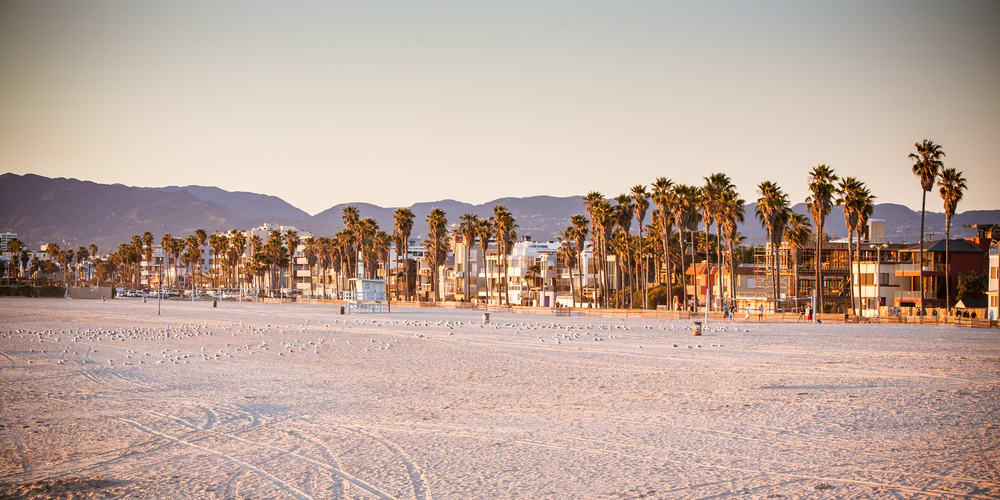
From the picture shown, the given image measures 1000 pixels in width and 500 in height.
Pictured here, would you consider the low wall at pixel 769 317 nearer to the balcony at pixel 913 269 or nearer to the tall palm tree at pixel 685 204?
the tall palm tree at pixel 685 204

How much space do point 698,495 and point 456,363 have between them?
1650 cm

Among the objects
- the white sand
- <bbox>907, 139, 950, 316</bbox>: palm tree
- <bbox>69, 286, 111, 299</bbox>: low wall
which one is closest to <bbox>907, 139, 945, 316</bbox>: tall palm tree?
<bbox>907, 139, 950, 316</bbox>: palm tree

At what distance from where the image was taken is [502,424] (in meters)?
14.6

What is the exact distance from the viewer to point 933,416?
15117 millimetres

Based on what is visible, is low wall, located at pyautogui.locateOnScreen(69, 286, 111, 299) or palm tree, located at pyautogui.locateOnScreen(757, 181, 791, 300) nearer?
palm tree, located at pyautogui.locateOnScreen(757, 181, 791, 300)

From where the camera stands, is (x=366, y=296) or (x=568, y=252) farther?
(x=568, y=252)

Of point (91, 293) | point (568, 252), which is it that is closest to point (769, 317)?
point (568, 252)

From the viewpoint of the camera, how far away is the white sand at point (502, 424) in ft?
34.2

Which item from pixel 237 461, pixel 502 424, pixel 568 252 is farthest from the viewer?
pixel 568 252

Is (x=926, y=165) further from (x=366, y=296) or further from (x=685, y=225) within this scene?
(x=366, y=296)

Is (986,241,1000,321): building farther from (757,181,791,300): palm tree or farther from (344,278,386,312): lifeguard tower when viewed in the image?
(344,278,386,312): lifeguard tower

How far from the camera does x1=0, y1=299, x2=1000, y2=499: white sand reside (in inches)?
410

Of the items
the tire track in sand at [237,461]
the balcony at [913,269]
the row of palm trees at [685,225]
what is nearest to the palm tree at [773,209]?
the row of palm trees at [685,225]

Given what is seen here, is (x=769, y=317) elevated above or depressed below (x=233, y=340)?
below
